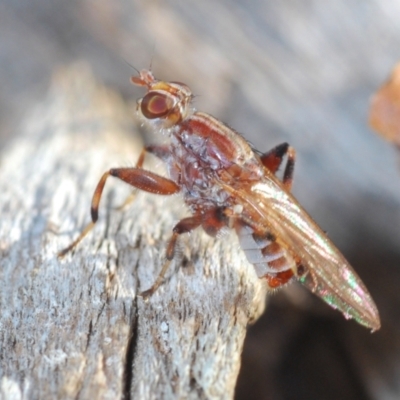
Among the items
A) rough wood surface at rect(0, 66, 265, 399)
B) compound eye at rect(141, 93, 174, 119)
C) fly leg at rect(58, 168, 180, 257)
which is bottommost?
rough wood surface at rect(0, 66, 265, 399)

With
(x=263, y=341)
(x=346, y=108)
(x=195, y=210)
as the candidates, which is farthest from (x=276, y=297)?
(x=346, y=108)

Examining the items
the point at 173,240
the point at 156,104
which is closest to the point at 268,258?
the point at 173,240

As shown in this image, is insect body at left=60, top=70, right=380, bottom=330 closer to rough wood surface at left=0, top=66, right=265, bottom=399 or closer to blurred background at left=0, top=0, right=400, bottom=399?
rough wood surface at left=0, top=66, right=265, bottom=399

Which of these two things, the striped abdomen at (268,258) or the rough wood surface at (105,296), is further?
the striped abdomen at (268,258)

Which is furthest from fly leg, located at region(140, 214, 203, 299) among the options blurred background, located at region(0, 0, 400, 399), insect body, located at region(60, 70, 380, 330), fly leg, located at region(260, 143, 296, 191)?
blurred background, located at region(0, 0, 400, 399)

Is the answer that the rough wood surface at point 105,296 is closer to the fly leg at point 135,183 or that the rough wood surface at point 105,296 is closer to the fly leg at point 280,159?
the fly leg at point 135,183

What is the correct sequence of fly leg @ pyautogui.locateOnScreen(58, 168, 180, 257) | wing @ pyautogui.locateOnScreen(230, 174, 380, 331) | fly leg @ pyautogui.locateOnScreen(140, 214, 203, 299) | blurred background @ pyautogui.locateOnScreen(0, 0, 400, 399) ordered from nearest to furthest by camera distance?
1. fly leg @ pyautogui.locateOnScreen(140, 214, 203, 299)
2. wing @ pyautogui.locateOnScreen(230, 174, 380, 331)
3. fly leg @ pyautogui.locateOnScreen(58, 168, 180, 257)
4. blurred background @ pyautogui.locateOnScreen(0, 0, 400, 399)

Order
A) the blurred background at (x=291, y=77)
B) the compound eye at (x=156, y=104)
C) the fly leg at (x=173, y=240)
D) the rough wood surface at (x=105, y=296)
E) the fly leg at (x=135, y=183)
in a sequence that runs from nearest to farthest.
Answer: the rough wood surface at (x=105, y=296) < the fly leg at (x=173, y=240) < the fly leg at (x=135, y=183) < the compound eye at (x=156, y=104) < the blurred background at (x=291, y=77)

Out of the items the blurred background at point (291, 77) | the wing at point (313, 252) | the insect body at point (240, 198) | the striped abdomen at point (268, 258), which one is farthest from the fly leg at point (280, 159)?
the blurred background at point (291, 77)
